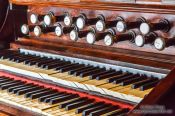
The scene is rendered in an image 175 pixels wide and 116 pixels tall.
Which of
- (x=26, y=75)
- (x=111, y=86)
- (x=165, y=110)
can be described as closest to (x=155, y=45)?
(x=111, y=86)

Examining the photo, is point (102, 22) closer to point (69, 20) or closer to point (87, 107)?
point (69, 20)

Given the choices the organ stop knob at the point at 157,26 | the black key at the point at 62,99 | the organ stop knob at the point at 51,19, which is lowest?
the black key at the point at 62,99

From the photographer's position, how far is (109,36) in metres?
2.02

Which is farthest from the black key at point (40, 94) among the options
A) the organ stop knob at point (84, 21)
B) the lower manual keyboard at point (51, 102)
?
the organ stop knob at point (84, 21)

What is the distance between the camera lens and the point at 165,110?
1221 mm

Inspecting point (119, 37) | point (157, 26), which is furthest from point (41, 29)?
point (157, 26)

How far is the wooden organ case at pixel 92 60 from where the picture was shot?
5.76 feet

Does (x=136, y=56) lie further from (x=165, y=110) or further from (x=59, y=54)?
(x=165, y=110)

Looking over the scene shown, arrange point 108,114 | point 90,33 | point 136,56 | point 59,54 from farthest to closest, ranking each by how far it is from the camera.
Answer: point 59,54, point 90,33, point 136,56, point 108,114

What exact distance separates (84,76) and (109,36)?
0.89ft

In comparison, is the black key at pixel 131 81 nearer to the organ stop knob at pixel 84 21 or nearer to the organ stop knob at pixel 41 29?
the organ stop knob at pixel 84 21

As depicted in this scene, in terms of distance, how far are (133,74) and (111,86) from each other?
0.19 metres

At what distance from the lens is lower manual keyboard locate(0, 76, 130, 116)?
65.8 inches

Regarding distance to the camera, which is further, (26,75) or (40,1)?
(40,1)
